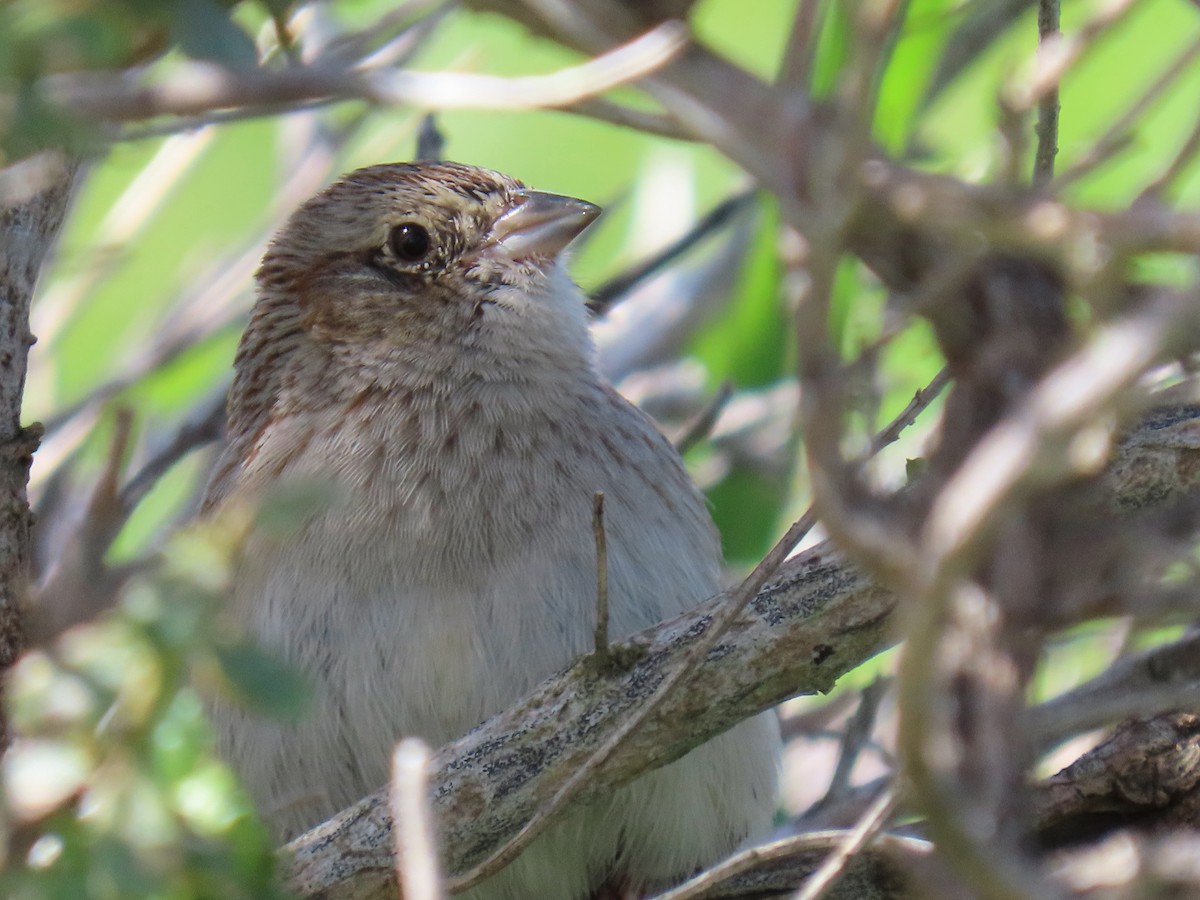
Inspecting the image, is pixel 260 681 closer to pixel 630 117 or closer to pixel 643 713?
pixel 630 117

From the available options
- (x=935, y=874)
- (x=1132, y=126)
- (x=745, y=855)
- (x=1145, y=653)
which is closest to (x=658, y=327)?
(x=1145, y=653)

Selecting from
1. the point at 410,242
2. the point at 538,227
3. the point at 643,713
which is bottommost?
the point at 643,713

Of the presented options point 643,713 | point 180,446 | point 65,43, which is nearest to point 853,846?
point 643,713

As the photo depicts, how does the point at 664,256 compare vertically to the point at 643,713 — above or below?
above

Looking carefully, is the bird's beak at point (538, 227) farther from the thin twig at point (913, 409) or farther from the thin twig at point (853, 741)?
the thin twig at point (913, 409)

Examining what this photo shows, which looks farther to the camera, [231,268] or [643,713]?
[231,268]

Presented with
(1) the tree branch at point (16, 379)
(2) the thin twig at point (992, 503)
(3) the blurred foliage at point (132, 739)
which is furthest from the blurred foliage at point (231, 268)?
(2) the thin twig at point (992, 503)

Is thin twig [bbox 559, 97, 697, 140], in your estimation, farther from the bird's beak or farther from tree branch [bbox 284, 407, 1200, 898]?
the bird's beak
